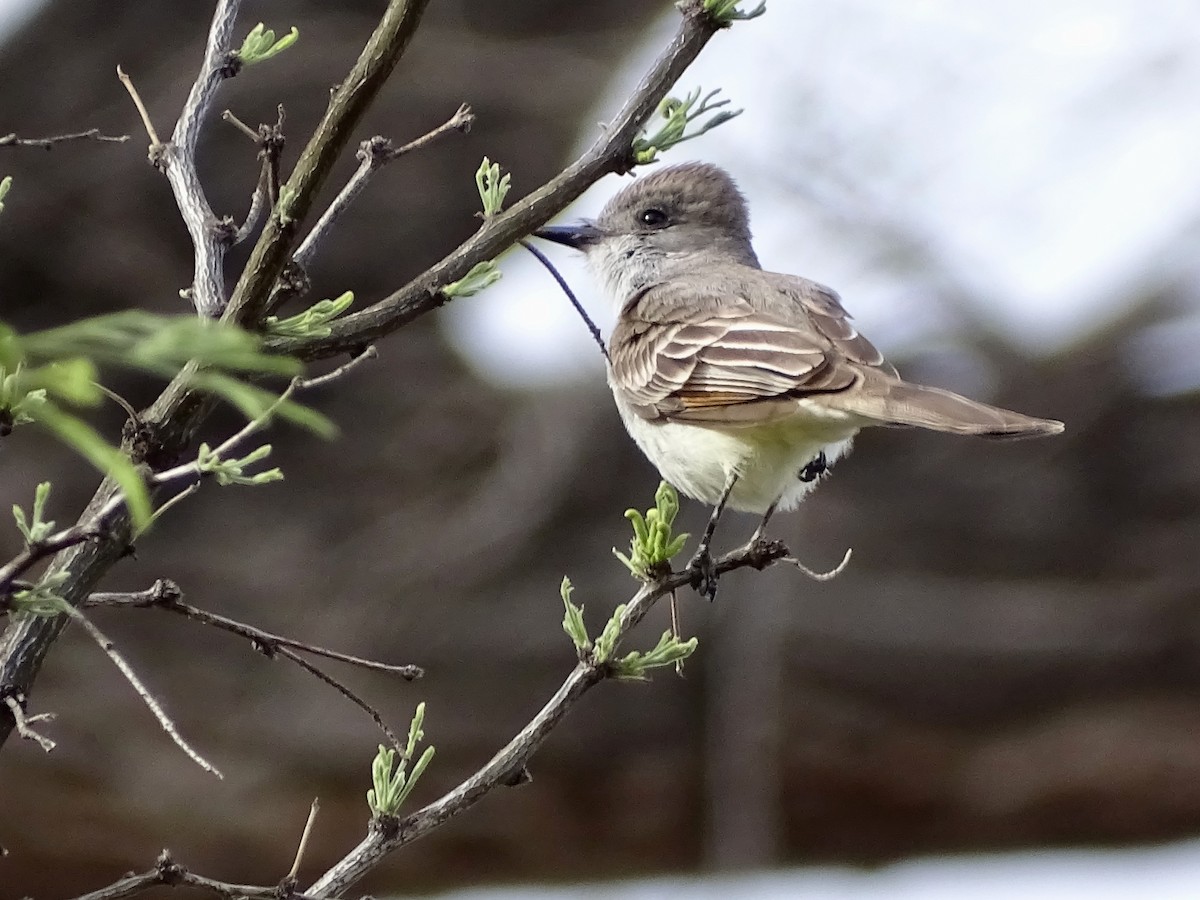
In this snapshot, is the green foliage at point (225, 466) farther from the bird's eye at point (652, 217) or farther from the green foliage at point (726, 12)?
the bird's eye at point (652, 217)

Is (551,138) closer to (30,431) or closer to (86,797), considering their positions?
(30,431)

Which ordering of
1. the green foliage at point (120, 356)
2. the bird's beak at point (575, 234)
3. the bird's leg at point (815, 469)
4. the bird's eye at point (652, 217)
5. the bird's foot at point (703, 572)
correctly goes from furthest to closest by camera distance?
the bird's eye at point (652, 217) < the bird's beak at point (575, 234) < the bird's leg at point (815, 469) < the bird's foot at point (703, 572) < the green foliage at point (120, 356)

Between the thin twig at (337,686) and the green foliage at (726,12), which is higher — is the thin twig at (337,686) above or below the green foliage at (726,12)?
below

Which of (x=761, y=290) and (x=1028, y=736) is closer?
(x=761, y=290)

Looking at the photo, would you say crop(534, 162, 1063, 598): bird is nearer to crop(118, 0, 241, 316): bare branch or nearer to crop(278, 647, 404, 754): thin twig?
crop(278, 647, 404, 754): thin twig

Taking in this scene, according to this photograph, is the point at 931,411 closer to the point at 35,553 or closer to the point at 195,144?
the point at 195,144

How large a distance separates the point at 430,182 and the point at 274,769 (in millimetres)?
2408

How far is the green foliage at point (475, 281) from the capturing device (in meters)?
2.05

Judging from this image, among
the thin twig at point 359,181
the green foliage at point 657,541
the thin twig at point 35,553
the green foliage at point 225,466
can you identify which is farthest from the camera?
the green foliage at point 657,541

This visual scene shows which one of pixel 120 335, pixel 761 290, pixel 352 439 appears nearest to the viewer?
pixel 120 335

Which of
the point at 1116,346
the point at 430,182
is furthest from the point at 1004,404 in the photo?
the point at 430,182

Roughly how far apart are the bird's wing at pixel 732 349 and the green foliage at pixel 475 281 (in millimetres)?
1294

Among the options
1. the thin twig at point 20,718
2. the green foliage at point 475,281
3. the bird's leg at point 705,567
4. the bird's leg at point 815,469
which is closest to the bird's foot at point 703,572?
the bird's leg at point 705,567

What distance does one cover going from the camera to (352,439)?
588 centimetres
